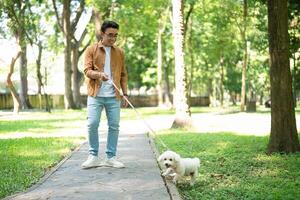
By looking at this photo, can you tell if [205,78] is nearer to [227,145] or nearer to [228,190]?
[227,145]

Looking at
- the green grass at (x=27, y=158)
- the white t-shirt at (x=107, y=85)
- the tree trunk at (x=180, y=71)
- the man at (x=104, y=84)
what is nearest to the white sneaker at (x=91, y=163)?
the man at (x=104, y=84)

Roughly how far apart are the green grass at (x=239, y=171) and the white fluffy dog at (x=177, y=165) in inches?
6.4

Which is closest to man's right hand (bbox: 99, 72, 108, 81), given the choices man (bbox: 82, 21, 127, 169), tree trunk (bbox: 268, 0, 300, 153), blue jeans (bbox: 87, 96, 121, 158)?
man (bbox: 82, 21, 127, 169)

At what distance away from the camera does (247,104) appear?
32531mm

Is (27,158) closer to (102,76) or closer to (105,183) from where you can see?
(102,76)

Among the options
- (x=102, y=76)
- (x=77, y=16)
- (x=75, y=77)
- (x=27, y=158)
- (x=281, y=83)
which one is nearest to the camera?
(x=102, y=76)

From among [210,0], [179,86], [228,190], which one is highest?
[210,0]

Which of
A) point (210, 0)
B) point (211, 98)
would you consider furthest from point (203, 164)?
point (211, 98)

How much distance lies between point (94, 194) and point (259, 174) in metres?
2.87

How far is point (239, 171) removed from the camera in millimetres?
8727

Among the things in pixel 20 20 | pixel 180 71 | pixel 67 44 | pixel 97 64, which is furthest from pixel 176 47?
pixel 67 44

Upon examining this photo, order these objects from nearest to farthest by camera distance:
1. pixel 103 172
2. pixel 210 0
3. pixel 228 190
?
pixel 228 190 < pixel 103 172 < pixel 210 0

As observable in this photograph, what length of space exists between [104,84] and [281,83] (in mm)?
3650

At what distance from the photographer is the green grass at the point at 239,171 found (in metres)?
6.97
